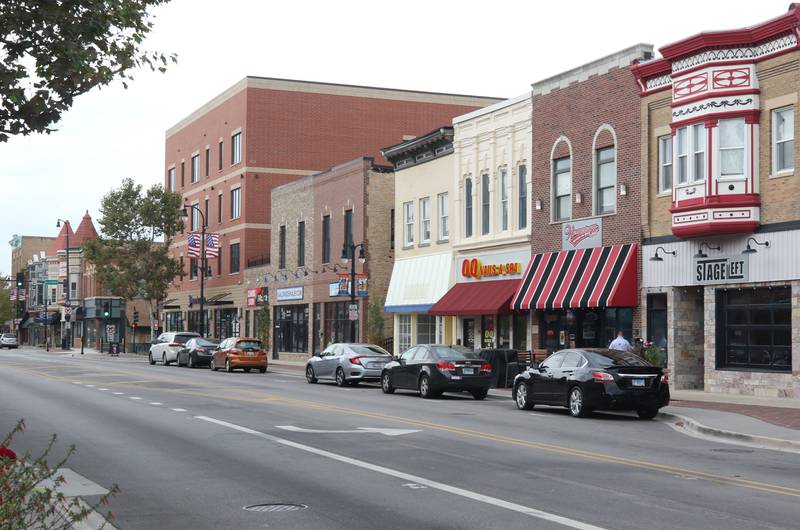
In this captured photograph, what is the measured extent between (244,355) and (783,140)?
2473 cm

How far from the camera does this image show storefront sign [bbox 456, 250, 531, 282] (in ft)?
120

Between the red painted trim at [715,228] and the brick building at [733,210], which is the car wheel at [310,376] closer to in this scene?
the brick building at [733,210]

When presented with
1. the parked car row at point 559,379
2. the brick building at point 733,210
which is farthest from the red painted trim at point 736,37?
the parked car row at point 559,379

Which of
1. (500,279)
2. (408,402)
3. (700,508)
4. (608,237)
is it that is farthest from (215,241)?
(700,508)

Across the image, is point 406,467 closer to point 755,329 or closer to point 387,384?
point 387,384

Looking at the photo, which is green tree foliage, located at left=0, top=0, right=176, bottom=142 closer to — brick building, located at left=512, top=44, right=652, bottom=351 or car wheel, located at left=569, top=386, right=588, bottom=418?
car wheel, located at left=569, top=386, right=588, bottom=418

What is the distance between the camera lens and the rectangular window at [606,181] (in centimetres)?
3222

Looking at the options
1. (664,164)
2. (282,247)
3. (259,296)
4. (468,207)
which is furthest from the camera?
(259,296)

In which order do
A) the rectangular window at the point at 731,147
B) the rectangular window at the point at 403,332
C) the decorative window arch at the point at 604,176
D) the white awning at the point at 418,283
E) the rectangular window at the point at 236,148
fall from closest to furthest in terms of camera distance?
the rectangular window at the point at 731,147
the decorative window arch at the point at 604,176
the white awning at the point at 418,283
the rectangular window at the point at 403,332
the rectangular window at the point at 236,148

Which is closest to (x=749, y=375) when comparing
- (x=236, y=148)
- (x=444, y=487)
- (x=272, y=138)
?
(x=444, y=487)

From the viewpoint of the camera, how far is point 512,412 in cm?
2270

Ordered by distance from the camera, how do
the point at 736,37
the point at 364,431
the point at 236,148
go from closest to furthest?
the point at 364,431
the point at 736,37
the point at 236,148

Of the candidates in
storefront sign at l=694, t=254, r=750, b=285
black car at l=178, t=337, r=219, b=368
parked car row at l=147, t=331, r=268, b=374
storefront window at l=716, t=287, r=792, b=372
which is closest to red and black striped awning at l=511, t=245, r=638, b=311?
storefront sign at l=694, t=254, r=750, b=285

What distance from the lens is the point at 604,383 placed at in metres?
21.0
